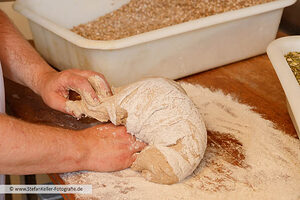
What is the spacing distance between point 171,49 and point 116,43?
21 cm

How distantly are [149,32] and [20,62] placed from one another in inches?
16.5

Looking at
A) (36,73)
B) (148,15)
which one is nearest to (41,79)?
(36,73)

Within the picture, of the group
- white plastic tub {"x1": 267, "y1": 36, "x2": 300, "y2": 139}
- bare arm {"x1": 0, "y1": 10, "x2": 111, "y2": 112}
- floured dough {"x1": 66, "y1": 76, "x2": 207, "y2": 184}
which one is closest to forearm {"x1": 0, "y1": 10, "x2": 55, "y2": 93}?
bare arm {"x1": 0, "y1": 10, "x2": 111, "y2": 112}

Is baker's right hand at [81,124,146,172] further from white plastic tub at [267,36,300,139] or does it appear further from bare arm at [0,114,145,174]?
white plastic tub at [267,36,300,139]

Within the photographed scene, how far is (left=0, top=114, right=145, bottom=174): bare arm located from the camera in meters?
0.75

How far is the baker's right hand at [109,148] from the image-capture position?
86 centimetres

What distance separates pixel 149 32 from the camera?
3.59 ft

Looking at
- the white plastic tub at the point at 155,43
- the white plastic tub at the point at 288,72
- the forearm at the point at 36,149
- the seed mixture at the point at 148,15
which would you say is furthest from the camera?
the seed mixture at the point at 148,15

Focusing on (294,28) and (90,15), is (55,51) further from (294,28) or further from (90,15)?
(294,28)

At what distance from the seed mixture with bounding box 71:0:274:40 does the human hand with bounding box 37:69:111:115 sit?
372 mm

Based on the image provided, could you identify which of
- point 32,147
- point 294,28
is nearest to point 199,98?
point 32,147

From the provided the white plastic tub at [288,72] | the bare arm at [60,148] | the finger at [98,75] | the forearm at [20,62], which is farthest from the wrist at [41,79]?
the white plastic tub at [288,72]

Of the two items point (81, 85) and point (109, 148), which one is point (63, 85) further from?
point (109, 148)

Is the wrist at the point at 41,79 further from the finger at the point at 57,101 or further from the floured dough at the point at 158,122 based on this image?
the floured dough at the point at 158,122
